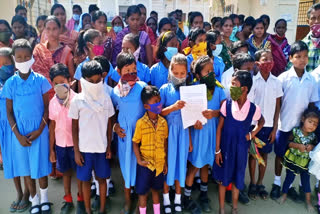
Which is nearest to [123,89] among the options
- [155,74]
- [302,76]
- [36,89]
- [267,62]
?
[155,74]

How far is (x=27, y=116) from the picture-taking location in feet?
8.95

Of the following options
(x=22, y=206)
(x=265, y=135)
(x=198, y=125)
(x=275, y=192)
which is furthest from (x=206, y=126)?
(x=22, y=206)

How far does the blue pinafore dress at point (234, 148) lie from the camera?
267cm

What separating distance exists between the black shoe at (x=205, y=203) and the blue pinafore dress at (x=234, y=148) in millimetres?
410

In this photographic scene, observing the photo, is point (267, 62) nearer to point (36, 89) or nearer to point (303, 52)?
point (303, 52)

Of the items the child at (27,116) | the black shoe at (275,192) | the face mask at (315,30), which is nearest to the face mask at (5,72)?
the child at (27,116)

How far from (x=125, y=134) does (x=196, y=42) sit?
1459 millimetres

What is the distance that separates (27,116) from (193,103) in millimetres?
1756

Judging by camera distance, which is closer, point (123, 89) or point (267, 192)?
point (123, 89)

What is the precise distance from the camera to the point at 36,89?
2.75 m

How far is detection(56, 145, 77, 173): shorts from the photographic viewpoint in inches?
109

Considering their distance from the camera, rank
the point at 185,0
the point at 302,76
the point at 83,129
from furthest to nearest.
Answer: the point at 185,0 → the point at 302,76 → the point at 83,129

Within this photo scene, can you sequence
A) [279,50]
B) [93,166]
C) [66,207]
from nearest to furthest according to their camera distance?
[93,166], [66,207], [279,50]

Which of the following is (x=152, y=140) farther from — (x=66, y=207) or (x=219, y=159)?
(x=66, y=207)
